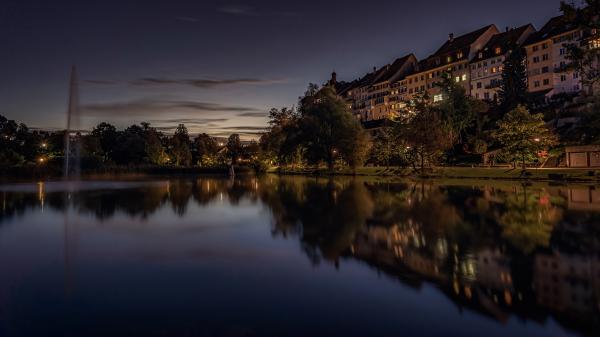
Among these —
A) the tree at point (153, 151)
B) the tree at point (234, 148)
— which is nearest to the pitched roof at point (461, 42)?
the tree at point (234, 148)

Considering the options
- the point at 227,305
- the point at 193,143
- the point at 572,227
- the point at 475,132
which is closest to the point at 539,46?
the point at 475,132

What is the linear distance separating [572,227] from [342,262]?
32.9 feet

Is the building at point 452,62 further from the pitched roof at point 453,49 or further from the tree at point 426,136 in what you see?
the tree at point 426,136

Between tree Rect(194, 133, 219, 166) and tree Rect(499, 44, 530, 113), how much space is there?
94422 mm

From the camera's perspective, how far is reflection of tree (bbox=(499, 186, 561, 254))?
43.3ft

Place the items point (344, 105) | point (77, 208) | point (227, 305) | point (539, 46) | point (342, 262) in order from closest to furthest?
1. point (227, 305)
2. point (342, 262)
3. point (77, 208)
4. point (344, 105)
5. point (539, 46)

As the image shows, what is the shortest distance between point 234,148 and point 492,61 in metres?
88.4

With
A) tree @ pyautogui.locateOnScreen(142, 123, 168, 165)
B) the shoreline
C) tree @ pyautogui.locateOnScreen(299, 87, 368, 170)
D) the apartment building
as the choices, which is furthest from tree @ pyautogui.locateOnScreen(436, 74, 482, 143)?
tree @ pyautogui.locateOnScreen(142, 123, 168, 165)

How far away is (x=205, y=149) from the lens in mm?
150875

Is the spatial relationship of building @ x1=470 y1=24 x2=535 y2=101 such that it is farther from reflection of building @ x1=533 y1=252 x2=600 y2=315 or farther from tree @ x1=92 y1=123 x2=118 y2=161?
tree @ x1=92 y1=123 x2=118 y2=161

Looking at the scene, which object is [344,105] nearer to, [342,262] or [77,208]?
[77,208]

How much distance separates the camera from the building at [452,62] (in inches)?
4011

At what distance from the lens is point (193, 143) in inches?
6216

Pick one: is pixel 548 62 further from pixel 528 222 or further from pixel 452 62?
pixel 528 222
